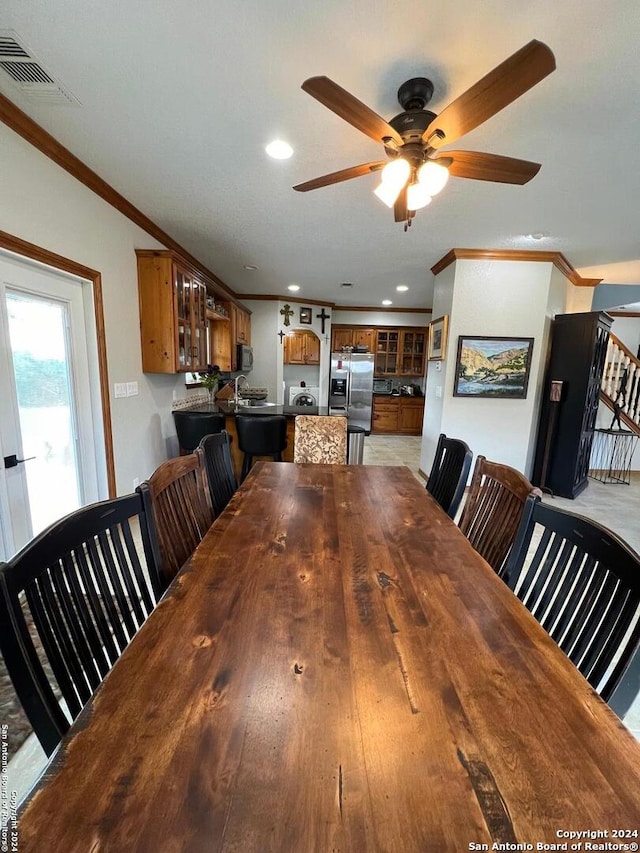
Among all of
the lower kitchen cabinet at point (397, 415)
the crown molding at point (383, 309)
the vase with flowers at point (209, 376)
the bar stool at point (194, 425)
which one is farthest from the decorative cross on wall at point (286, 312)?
the bar stool at point (194, 425)

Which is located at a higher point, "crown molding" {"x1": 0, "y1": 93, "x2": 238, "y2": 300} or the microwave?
"crown molding" {"x1": 0, "y1": 93, "x2": 238, "y2": 300}

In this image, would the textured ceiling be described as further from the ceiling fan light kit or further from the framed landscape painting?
the framed landscape painting

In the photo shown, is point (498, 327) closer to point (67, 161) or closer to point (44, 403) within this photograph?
point (67, 161)

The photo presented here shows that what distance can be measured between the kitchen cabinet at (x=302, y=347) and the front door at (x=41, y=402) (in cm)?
482

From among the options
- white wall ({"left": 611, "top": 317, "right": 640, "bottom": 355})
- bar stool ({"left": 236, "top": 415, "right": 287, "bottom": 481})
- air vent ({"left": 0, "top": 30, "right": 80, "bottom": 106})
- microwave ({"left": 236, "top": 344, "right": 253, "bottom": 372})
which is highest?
air vent ({"left": 0, "top": 30, "right": 80, "bottom": 106})

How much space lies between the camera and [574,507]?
387 centimetres

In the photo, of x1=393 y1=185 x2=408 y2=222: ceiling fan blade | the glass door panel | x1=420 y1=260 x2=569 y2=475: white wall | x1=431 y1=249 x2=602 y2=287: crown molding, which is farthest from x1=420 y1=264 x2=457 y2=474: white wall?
the glass door panel

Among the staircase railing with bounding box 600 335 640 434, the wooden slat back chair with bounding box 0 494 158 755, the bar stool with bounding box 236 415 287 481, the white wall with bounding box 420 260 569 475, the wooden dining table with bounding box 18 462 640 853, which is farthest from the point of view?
the staircase railing with bounding box 600 335 640 434

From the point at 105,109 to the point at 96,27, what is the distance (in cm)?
49

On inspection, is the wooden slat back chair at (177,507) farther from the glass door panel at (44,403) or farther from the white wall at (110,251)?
the white wall at (110,251)

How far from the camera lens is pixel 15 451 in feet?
6.70

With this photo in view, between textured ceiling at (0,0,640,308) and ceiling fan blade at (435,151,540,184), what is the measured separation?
0.28m

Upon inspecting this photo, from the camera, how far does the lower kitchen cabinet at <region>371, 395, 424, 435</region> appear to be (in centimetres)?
754

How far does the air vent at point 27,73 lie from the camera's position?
57.7 inches
